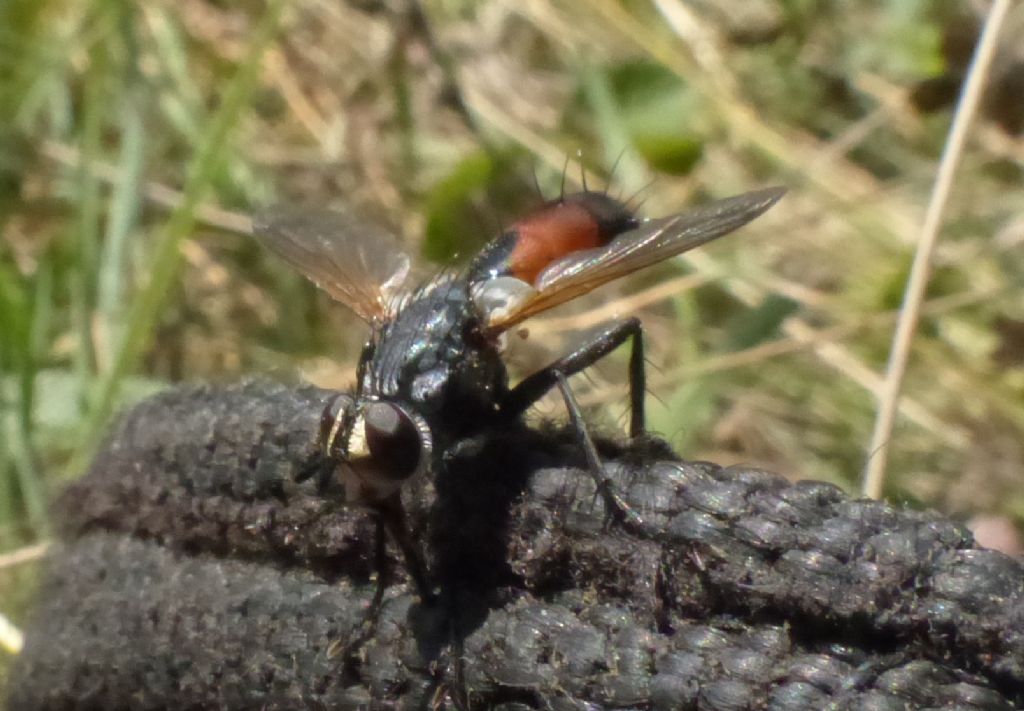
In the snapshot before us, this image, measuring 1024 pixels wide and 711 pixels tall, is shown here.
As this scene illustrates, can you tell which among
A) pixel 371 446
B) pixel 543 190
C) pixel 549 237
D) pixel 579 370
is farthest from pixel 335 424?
pixel 543 190

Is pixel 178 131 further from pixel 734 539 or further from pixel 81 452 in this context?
pixel 734 539

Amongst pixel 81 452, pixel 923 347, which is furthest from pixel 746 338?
pixel 81 452

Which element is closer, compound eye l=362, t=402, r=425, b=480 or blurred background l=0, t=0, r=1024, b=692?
compound eye l=362, t=402, r=425, b=480

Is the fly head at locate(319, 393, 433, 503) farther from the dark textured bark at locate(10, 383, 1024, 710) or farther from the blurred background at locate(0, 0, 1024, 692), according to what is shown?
the blurred background at locate(0, 0, 1024, 692)

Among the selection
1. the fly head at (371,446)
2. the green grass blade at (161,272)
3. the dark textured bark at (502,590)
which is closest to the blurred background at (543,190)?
the green grass blade at (161,272)

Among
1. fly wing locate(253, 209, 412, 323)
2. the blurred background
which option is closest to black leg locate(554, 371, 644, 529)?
fly wing locate(253, 209, 412, 323)

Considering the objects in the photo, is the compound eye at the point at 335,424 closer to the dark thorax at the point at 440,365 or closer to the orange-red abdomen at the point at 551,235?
the dark thorax at the point at 440,365
